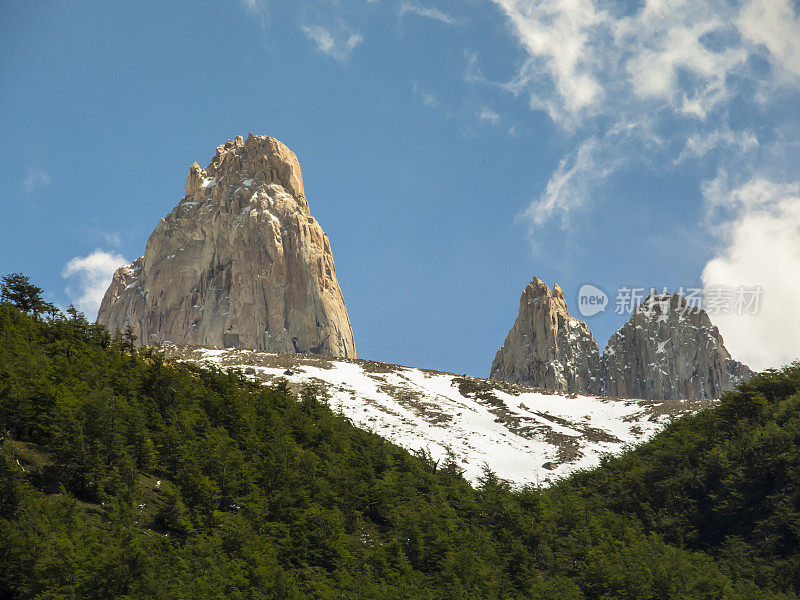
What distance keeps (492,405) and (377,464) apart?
85.6ft

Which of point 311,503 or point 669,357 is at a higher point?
point 669,357

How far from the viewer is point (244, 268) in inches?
5340

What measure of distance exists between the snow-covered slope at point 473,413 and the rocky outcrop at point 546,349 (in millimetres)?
97977

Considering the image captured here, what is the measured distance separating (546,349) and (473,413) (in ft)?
365

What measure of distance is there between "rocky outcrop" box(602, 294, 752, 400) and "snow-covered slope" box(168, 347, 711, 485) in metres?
99.7

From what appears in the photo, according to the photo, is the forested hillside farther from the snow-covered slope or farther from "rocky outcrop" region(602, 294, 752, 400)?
"rocky outcrop" region(602, 294, 752, 400)

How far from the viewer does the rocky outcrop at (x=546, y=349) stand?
16038 centimetres

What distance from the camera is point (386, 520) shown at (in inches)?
1143

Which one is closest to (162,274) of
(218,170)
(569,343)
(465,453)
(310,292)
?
(218,170)

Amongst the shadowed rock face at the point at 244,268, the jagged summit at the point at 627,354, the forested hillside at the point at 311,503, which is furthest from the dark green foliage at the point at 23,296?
the jagged summit at the point at 627,354

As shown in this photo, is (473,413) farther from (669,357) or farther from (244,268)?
(669,357)

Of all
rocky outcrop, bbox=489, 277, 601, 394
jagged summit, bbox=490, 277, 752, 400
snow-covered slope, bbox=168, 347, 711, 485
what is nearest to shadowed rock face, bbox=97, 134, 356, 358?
rocky outcrop, bbox=489, 277, 601, 394

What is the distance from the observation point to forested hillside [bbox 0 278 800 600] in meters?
17.9

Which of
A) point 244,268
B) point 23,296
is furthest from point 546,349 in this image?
point 23,296
